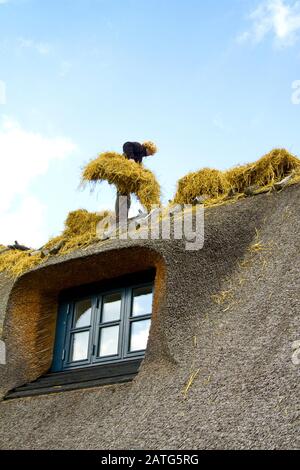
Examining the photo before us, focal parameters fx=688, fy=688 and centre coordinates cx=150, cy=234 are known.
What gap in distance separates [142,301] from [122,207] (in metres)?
1.87

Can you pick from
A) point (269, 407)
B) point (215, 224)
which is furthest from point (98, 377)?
point (269, 407)

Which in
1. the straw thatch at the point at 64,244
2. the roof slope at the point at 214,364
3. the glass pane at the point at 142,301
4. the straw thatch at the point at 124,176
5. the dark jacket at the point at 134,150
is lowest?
the roof slope at the point at 214,364

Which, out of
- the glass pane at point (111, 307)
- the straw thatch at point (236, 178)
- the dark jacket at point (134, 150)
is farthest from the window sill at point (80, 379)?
the dark jacket at point (134, 150)

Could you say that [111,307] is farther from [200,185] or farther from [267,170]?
[267,170]

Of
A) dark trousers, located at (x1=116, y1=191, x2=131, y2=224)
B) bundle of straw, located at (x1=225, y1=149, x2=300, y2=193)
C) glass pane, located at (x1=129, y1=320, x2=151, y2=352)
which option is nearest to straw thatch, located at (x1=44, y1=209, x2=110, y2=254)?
dark trousers, located at (x1=116, y1=191, x2=131, y2=224)

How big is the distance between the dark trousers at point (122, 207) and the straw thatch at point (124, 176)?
0.06 metres

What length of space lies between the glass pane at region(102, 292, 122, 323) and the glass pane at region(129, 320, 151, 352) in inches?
9.2

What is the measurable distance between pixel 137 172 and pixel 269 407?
442 centimetres

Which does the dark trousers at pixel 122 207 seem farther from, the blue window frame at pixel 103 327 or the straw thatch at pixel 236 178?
the blue window frame at pixel 103 327

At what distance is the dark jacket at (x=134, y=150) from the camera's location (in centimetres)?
818

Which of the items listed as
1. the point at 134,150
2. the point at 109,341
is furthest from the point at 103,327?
the point at 134,150

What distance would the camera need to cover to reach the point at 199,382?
4.45 meters
